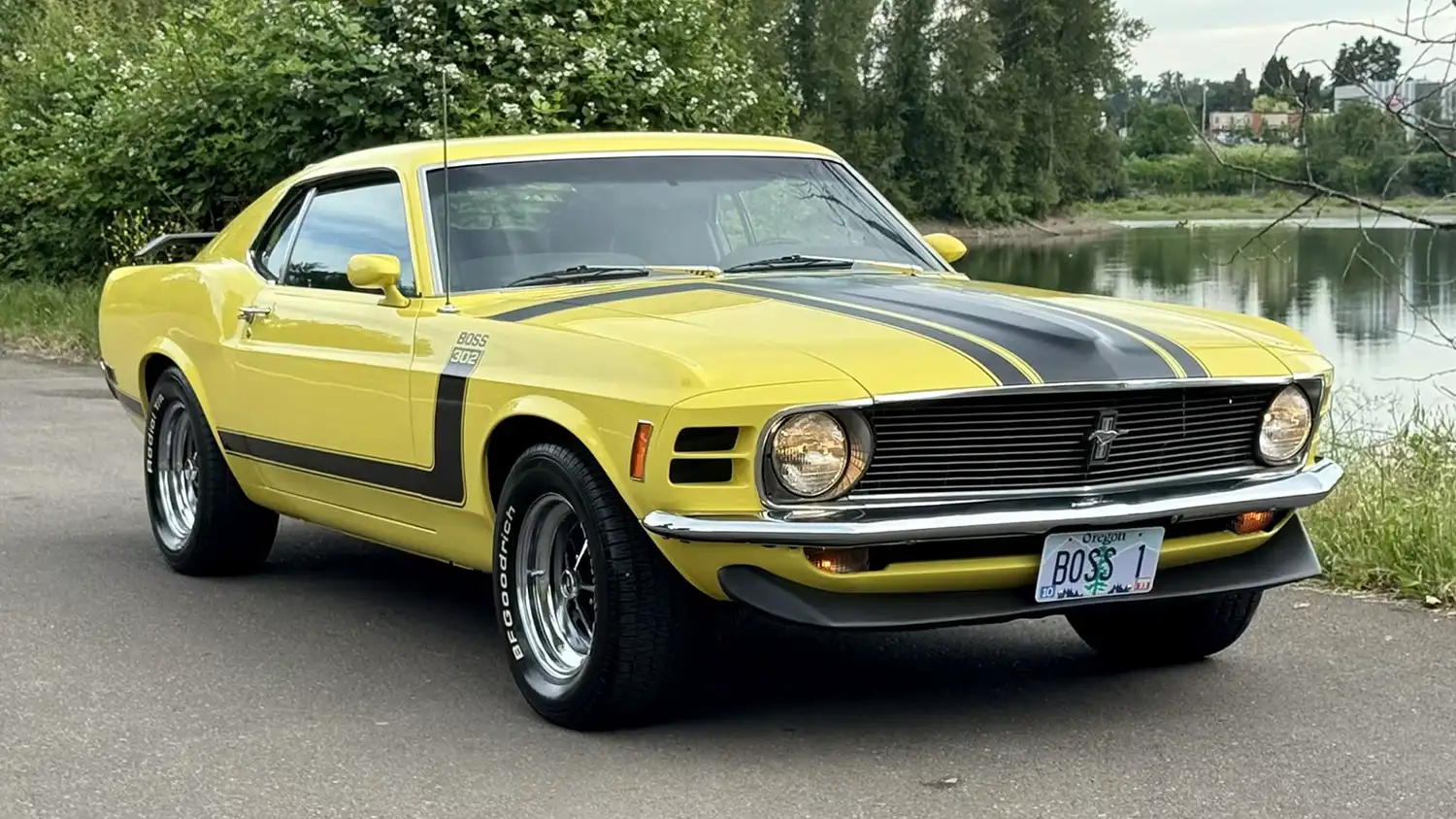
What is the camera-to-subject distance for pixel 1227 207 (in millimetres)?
36188

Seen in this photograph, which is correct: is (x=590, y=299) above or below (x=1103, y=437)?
above

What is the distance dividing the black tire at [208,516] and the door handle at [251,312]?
0.46 meters

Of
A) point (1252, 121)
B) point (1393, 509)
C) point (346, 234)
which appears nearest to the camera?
point (346, 234)

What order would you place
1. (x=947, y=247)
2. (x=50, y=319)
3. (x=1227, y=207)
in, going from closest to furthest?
1. (x=947, y=247)
2. (x=50, y=319)
3. (x=1227, y=207)

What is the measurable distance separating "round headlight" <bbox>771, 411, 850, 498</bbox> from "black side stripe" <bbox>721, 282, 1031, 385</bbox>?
38 centimetres

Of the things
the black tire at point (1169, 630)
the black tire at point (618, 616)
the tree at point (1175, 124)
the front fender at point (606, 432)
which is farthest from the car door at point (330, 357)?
the tree at point (1175, 124)

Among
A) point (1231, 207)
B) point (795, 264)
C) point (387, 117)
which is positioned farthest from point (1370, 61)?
point (1231, 207)

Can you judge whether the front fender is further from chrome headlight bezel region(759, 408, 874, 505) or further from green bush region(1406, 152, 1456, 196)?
green bush region(1406, 152, 1456, 196)

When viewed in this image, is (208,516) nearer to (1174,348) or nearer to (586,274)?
(586,274)

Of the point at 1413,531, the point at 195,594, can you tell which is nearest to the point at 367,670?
the point at 195,594

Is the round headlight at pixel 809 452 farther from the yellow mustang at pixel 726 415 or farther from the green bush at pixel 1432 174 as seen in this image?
the green bush at pixel 1432 174

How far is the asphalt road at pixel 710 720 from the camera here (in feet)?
14.0

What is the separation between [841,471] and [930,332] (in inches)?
19.0

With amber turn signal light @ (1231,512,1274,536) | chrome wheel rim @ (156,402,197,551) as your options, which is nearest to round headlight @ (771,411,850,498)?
amber turn signal light @ (1231,512,1274,536)
